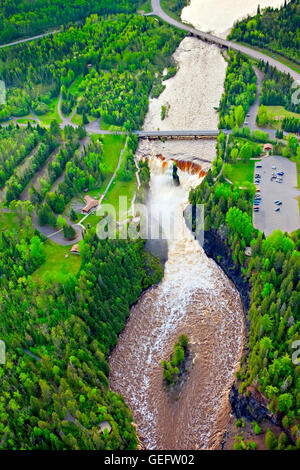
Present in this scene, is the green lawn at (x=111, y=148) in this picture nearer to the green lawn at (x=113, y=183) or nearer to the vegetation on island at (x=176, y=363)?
the green lawn at (x=113, y=183)

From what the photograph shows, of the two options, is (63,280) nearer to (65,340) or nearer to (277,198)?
(65,340)

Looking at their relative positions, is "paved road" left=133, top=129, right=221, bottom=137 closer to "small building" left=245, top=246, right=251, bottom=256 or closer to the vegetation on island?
"small building" left=245, top=246, right=251, bottom=256

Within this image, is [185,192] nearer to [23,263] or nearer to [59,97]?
→ [23,263]

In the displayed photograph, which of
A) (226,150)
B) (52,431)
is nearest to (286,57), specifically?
(226,150)

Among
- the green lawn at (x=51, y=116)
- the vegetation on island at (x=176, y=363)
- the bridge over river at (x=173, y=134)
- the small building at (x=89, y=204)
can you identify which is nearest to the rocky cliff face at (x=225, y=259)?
the vegetation on island at (x=176, y=363)

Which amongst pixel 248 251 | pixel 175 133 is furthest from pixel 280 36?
pixel 248 251

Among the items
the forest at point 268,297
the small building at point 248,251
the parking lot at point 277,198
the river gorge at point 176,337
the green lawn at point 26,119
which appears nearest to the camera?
the forest at point 268,297
